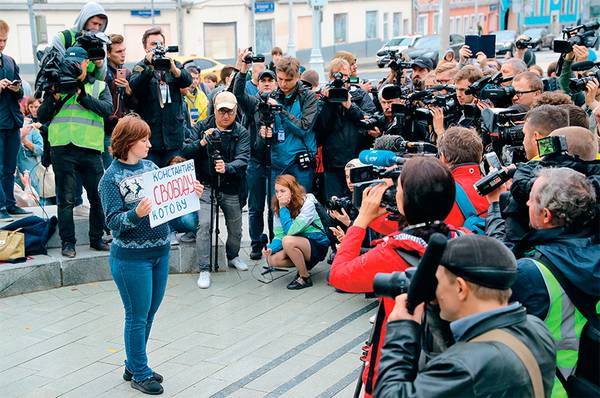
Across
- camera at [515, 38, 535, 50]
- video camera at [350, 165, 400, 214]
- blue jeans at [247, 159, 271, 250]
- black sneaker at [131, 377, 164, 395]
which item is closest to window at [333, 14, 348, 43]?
camera at [515, 38, 535, 50]

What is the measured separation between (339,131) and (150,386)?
3.83 meters

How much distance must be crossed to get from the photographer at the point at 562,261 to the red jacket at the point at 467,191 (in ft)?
4.14

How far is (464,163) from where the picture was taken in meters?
5.19

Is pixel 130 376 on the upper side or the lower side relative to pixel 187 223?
lower

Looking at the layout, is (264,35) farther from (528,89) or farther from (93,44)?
(528,89)

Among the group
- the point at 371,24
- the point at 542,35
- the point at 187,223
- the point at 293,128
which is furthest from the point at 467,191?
the point at 542,35

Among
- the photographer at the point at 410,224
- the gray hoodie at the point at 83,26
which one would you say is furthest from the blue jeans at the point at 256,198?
the photographer at the point at 410,224

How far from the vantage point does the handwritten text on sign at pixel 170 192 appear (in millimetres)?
5633

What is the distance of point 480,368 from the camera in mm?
2498

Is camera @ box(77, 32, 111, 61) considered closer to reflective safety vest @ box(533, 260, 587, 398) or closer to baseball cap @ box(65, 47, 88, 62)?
baseball cap @ box(65, 47, 88, 62)

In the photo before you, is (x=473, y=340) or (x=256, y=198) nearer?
(x=473, y=340)

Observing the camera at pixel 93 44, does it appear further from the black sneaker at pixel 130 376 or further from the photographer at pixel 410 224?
the photographer at pixel 410 224

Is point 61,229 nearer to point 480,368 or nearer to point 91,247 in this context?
point 91,247

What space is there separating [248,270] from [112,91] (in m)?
2.28
